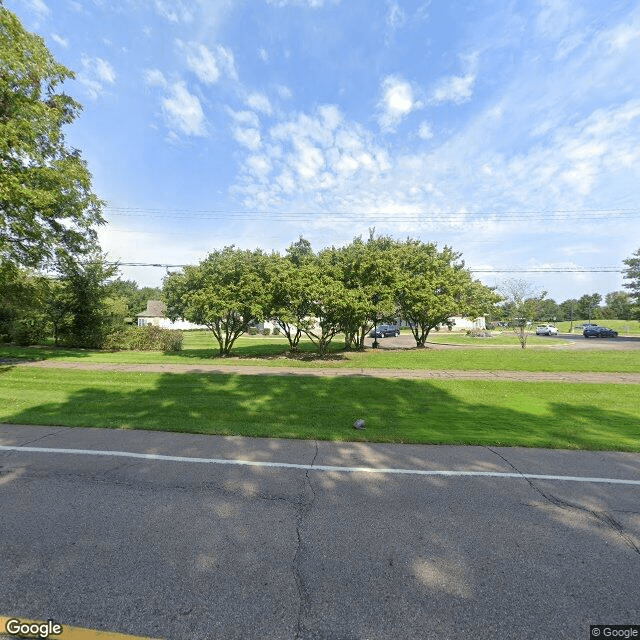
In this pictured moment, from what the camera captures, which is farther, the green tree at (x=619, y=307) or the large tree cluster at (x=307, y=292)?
the green tree at (x=619, y=307)

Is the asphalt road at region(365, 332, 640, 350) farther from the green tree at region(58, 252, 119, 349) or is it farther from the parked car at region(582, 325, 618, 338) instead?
the green tree at region(58, 252, 119, 349)

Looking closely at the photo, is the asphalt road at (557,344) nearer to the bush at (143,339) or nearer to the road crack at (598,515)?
the bush at (143,339)

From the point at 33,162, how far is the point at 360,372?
15749mm

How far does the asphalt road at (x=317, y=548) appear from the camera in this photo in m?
2.22

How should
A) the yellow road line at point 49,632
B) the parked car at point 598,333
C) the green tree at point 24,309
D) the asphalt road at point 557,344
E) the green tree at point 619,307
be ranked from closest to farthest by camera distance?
the yellow road line at point 49,632 < the green tree at point 24,309 < the asphalt road at point 557,344 < the parked car at point 598,333 < the green tree at point 619,307

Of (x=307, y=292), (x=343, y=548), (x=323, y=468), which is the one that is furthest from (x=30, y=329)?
(x=343, y=548)

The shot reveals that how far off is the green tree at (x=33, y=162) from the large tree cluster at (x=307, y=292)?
5.49 m

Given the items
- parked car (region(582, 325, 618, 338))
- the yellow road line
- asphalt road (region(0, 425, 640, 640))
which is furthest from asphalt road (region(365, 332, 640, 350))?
the yellow road line

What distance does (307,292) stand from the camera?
51.6 feet

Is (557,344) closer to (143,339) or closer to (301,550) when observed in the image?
(143,339)

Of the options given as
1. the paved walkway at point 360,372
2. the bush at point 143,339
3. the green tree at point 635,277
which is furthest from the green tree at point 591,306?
the bush at point 143,339

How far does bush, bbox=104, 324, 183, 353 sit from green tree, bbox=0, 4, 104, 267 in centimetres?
572

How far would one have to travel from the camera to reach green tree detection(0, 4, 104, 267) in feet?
39.0

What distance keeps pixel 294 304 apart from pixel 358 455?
11.5 m
